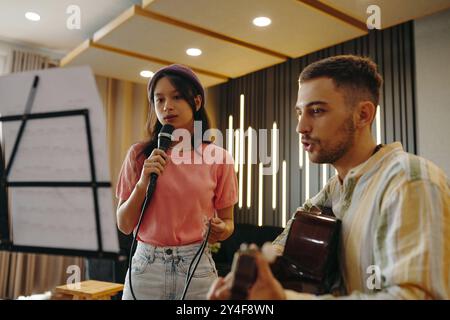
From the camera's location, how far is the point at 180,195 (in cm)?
112

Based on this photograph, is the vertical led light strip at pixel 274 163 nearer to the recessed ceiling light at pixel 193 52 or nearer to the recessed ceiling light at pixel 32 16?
the recessed ceiling light at pixel 193 52

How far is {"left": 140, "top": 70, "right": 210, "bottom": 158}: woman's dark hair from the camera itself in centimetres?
118

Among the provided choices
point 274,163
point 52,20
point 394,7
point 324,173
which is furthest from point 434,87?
point 52,20

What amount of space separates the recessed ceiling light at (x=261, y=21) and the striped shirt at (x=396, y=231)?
6.84 feet

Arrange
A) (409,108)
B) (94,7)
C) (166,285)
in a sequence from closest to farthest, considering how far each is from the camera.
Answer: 1. (166,285)
2. (409,108)
3. (94,7)

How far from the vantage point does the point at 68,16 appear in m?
3.55

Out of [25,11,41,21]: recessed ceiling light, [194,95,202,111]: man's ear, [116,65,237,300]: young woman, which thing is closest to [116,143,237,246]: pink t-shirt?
[116,65,237,300]: young woman

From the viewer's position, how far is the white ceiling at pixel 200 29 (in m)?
2.66

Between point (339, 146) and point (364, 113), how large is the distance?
0.41ft

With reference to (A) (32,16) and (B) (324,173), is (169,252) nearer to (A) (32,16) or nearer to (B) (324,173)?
(B) (324,173)

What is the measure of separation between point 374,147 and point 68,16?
343 centimetres

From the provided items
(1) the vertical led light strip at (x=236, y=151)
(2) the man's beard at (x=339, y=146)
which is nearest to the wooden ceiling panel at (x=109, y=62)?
(1) the vertical led light strip at (x=236, y=151)

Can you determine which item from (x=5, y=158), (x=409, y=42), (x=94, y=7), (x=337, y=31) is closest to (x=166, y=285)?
(x=5, y=158)

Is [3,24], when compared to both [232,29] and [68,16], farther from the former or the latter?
[232,29]
